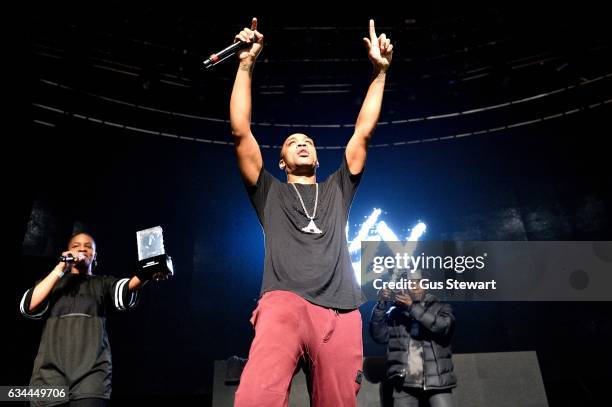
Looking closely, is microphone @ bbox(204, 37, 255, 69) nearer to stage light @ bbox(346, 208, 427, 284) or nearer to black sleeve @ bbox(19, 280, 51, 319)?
black sleeve @ bbox(19, 280, 51, 319)

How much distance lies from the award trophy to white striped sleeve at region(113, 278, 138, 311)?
0.26 metres

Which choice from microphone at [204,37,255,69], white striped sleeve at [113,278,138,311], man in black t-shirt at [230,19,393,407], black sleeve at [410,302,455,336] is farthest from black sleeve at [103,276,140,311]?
black sleeve at [410,302,455,336]

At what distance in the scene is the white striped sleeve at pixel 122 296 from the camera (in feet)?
11.6

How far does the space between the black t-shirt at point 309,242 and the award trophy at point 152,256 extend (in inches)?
62.4

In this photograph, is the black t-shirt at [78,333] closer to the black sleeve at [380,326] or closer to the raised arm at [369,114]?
the raised arm at [369,114]

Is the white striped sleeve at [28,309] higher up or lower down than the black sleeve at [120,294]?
lower down

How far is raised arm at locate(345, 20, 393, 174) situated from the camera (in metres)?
2.26

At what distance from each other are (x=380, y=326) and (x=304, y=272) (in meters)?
3.29

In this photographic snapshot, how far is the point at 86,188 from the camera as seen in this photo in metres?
7.13

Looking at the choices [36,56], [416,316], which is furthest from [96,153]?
[416,316]

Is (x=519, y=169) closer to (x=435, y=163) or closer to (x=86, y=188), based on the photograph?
(x=435, y=163)

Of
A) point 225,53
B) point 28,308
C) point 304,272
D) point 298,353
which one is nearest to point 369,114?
point 225,53

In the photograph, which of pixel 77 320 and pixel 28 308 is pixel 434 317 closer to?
pixel 77 320

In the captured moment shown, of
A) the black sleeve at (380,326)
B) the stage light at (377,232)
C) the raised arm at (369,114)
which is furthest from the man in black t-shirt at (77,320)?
the stage light at (377,232)
